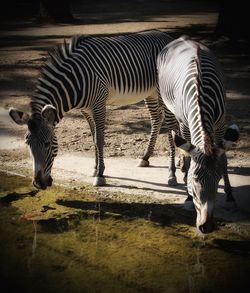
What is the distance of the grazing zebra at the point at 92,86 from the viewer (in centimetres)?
599

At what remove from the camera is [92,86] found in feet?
22.8

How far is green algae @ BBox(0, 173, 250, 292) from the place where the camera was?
4.64 metres

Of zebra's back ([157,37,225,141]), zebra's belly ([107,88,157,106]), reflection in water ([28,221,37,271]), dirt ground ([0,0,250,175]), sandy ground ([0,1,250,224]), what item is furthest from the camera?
dirt ground ([0,0,250,175])

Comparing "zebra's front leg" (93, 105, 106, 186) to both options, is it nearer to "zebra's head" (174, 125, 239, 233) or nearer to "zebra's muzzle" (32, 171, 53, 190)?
"zebra's muzzle" (32, 171, 53, 190)

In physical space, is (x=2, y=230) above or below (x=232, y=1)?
below

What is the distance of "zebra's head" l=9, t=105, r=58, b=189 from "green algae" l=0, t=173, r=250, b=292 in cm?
58

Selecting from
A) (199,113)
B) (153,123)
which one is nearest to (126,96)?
(153,123)

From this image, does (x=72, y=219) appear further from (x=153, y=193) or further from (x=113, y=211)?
(x=153, y=193)

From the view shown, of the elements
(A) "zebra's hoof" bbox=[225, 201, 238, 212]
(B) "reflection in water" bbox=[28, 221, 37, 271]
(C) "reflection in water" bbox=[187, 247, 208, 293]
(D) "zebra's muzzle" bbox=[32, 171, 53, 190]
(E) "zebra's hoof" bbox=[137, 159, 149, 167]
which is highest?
(D) "zebra's muzzle" bbox=[32, 171, 53, 190]

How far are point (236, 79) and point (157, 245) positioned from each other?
8668mm

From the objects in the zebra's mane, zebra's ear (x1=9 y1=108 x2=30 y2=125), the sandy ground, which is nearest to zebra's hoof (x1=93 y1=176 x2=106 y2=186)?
the sandy ground

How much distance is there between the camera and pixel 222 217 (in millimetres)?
5848

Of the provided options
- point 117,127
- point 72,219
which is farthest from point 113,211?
point 117,127

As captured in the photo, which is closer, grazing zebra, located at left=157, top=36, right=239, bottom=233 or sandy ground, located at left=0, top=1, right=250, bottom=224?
grazing zebra, located at left=157, top=36, right=239, bottom=233
